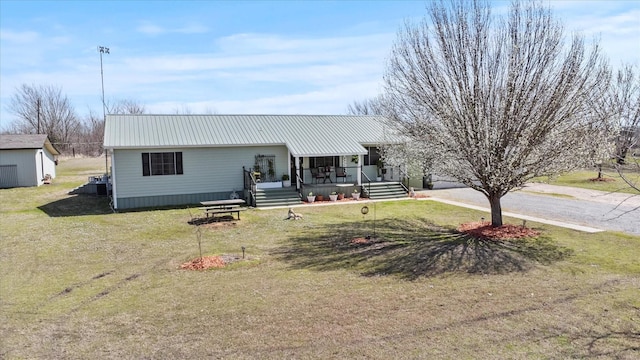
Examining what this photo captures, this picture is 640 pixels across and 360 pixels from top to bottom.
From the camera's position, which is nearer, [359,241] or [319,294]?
[319,294]

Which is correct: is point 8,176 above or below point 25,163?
below

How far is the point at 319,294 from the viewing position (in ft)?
25.8

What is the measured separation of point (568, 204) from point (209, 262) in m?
16.0

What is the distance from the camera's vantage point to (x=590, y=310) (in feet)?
22.6

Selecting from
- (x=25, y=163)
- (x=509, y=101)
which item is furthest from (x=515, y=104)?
(x=25, y=163)

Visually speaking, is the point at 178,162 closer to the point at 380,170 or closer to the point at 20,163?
the point at 380,170

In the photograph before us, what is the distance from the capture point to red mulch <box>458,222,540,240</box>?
40.4 ft

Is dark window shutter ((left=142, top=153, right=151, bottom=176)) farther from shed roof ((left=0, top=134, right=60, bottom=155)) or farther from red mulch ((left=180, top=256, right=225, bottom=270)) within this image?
shed roof ((left=0, top=134, right=60, bottom=155))

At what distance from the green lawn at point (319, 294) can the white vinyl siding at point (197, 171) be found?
4564 millimetres

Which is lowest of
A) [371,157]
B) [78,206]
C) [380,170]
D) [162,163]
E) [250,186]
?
[78,206]

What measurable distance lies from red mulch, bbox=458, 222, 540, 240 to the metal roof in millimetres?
6089

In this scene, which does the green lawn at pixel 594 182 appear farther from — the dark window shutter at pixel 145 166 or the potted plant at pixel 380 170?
the dark window shutter at pixel 145 166

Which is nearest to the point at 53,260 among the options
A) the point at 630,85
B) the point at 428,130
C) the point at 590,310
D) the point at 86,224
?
the point at 86,224

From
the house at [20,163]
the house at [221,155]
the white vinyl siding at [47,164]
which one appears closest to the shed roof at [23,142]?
the house at [20,163]
